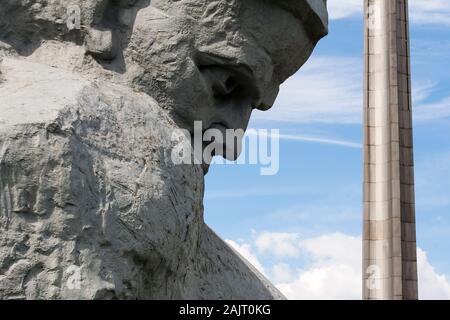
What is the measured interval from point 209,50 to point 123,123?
0.26 metres

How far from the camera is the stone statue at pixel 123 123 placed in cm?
126

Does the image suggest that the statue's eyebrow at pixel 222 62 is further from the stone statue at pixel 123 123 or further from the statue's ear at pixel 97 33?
the statue's ear at pixel 97 33

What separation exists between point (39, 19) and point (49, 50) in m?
0.06

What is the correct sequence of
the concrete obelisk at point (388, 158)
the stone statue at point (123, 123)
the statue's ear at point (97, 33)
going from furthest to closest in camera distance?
the concrete obelisk at point (388, 158) < the statue's ear at point (97, 33) < the stone statue at point (123, 123)

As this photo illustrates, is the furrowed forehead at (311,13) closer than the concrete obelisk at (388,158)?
Yes

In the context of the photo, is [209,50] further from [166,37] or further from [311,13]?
[311,13]

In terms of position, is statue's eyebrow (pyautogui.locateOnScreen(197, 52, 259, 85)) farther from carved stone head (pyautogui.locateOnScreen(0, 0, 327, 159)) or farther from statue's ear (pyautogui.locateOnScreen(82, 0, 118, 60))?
statue's ear (pyautogui.locateOnScreen(82, 0, 118, 60))

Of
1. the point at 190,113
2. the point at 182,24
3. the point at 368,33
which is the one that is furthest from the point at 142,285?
the point at 368,33

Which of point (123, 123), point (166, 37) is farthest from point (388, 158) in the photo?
point (123, 123)

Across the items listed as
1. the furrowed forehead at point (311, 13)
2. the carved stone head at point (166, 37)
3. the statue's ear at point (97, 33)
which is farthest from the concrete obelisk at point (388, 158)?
the statue's ear at point (97, 33)

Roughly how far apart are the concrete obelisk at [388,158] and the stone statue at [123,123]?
550cm

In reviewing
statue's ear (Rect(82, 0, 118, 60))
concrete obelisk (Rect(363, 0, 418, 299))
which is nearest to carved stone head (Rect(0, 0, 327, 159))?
statue's ear (Rect(82, 0, 118, 60))

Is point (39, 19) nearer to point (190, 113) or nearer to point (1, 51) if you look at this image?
point (1, 51)
